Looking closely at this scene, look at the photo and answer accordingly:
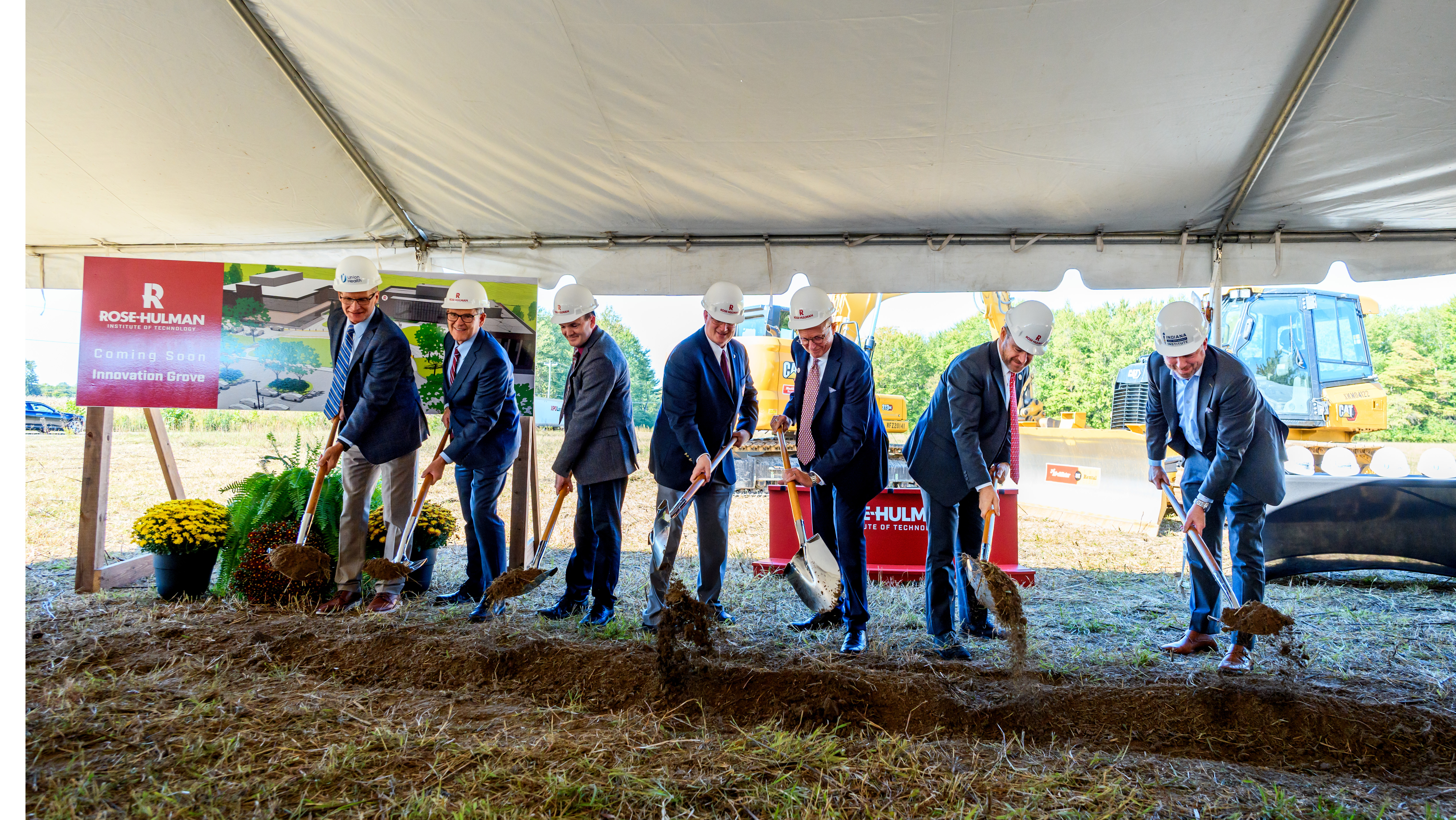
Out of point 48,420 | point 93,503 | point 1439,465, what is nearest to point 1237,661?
point 93,503

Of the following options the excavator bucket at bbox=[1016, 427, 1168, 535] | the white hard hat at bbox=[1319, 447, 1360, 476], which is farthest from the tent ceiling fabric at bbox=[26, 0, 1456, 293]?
the white hard hat at bbox=[1319, 447, 1360, 476]

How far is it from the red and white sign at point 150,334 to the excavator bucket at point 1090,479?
7922 millimetres

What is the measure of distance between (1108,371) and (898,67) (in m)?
32.6

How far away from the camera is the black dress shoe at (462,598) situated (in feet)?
16.0

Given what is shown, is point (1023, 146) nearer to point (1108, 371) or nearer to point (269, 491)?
point (269, 491)

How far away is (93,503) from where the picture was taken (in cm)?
497

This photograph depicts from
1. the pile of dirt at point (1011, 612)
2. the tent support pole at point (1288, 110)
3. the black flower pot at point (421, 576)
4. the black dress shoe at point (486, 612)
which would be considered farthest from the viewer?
the black flower pot at point (421, 576)

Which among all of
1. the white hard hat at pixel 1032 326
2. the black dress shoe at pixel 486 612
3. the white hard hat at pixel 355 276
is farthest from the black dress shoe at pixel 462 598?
the white hard hat at pixel 1032 326

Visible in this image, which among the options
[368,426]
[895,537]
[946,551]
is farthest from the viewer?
[895,537]

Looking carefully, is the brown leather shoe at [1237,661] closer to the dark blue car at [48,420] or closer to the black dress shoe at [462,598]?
the black dress shoe at [462,598]

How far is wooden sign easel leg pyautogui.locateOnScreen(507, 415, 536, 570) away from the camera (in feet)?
17.6

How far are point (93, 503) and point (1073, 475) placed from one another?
9.13 metres

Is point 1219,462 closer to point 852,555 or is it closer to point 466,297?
point 852,555

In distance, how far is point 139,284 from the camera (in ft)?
16.4
